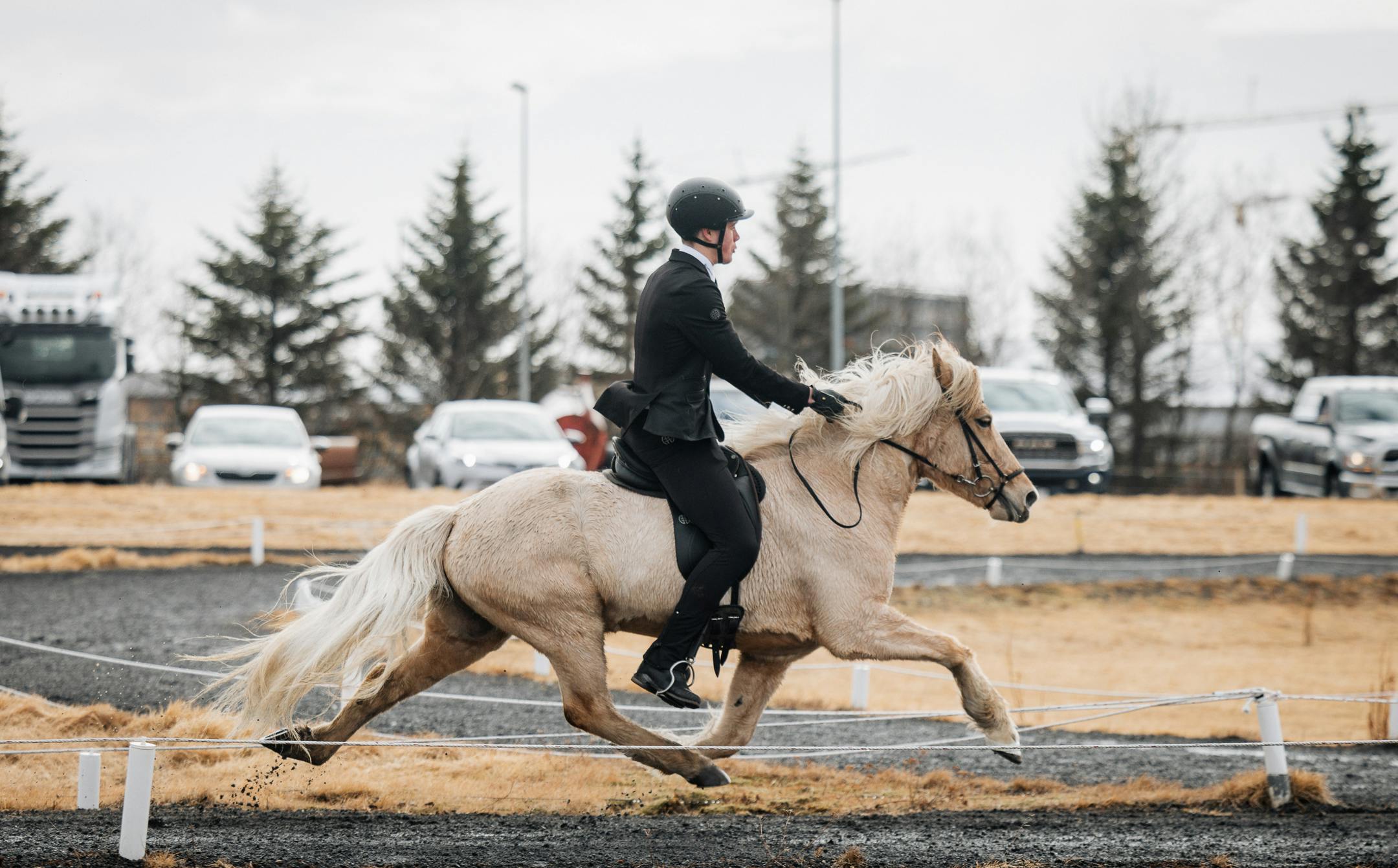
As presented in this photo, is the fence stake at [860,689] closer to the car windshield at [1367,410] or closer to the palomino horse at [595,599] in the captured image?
the palomino horse at [595,599]

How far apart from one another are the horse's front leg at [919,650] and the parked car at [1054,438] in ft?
46.0

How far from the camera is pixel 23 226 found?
3950 centimetres

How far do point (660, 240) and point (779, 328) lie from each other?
208 inches

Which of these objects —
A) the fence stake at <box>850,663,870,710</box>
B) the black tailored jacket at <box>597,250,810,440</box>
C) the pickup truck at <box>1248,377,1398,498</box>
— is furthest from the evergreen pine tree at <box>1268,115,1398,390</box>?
the black tailored jacket at <box>597,250,810,440</box>

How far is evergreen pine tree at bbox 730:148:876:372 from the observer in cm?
4550

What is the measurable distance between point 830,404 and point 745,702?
4.49 feet

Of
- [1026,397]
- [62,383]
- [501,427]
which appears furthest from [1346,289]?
[62,383]

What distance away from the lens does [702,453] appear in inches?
209

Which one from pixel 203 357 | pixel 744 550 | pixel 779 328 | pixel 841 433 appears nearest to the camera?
pixel 744 550

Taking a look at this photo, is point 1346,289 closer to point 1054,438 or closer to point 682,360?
point 1054,438

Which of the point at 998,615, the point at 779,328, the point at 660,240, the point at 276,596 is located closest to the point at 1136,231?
the point at 779,328

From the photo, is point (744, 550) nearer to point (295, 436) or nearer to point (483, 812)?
point (483, 812)

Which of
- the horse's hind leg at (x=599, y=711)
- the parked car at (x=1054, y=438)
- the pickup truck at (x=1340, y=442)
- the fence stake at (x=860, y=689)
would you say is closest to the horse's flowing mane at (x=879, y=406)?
the horse's hind leg at (x=599, y=711)

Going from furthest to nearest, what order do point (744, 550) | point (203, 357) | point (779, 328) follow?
point (779, 328)
point (203, 357)
point (744, 550)
